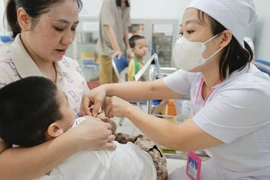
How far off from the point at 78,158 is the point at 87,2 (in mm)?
4330

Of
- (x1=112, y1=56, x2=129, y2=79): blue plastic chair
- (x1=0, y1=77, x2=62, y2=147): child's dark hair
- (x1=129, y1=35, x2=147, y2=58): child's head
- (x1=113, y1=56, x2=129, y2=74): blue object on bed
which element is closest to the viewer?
(x1=0, y1=77, x2=62, y2=147): child's dark hair

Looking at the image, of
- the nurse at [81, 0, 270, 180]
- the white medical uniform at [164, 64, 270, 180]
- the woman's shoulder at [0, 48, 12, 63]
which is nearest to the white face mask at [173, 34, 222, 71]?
the nurse at [81, 0, 270, 180]

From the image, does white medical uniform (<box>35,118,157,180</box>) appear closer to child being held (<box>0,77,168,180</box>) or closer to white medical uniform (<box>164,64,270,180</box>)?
child being held (<box>0,77,168,180</box>)

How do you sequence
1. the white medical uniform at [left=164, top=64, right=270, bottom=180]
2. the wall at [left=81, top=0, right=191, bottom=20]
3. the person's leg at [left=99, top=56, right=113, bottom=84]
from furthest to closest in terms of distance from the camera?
the wall at [left=81, top=0, right=191, bottom=20]
the person's leg at [left=99, top=56, right=113, bottom=84]
the white medical uniform at [left=164, top=64, right=270, bottom=180]

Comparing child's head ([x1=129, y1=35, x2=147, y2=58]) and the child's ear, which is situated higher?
the child's ear

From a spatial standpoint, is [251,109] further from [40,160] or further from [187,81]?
[40,160]

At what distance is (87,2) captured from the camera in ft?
14.9

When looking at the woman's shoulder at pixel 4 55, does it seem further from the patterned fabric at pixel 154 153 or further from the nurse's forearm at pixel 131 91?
the patterned fabric at pixel 154 153

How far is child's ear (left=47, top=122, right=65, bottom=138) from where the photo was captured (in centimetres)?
75

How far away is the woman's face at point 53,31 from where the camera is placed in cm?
87

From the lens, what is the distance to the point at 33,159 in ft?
2.38

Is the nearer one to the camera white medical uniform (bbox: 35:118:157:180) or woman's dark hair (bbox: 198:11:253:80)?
white medical uniform (bbox: 35:118:157:180)

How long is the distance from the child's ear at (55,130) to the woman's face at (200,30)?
644 mm

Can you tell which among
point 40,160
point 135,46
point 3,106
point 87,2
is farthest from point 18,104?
point 87,2
